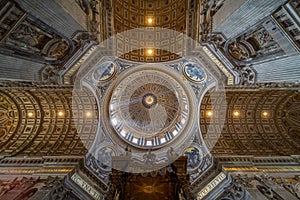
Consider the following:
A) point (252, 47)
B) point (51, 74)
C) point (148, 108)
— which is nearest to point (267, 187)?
point (252, 47)

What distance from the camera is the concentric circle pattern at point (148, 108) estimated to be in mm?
16016

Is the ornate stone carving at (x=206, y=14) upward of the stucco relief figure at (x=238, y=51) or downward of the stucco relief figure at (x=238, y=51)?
upward

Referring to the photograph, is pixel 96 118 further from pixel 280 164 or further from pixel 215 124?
pixel 280 164

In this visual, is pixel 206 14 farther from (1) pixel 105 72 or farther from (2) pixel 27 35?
(2) pixel 27 35

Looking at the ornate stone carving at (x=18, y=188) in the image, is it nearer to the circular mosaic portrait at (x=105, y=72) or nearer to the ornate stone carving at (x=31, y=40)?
the ornate stone carving at (x=31, y=40)

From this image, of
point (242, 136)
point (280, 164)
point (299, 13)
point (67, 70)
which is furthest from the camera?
point (242, 136)

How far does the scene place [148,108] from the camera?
1942cm

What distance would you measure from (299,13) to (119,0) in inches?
410

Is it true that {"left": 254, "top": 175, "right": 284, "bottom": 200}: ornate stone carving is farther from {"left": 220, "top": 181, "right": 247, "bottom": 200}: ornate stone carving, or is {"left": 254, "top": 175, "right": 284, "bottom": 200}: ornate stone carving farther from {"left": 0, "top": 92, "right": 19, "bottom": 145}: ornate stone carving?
{"left": 0, "top": 92, "right": 19, "bottom": 145}: ornate stone carving

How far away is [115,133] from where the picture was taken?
15594 mm

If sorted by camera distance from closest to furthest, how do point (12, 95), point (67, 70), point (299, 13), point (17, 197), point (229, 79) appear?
point (299, 13) < point (17, 197) < point (67, 70) < point (229, 79) < point (12, 95)

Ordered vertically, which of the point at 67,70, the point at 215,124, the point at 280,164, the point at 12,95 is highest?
the point at 67,70

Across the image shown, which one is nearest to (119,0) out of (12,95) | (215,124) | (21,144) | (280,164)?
(12,95)

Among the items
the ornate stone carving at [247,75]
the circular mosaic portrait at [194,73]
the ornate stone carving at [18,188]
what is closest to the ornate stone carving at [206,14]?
the ornate stone carving at [247,75]
